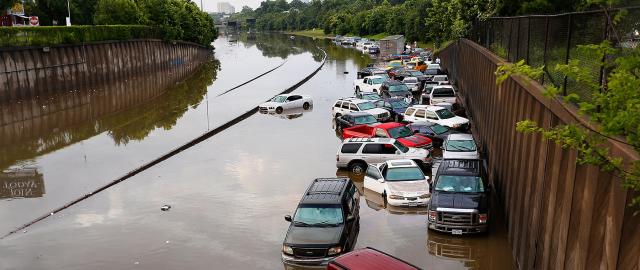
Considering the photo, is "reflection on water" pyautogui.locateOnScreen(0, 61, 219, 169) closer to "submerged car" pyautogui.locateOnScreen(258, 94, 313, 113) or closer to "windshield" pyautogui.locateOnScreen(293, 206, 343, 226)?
"submerged car" pyautogui.locateOnScreen(258, 94, 313, 113)

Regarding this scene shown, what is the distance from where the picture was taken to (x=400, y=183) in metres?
19.5

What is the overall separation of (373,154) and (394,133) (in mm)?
4073

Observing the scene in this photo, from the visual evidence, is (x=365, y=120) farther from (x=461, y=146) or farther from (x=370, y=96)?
(x=461, y=146)

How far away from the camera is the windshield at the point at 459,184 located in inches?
671

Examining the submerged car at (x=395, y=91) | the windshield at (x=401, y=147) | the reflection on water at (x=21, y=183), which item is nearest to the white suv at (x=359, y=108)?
the submerged car at (x=395, y=91)

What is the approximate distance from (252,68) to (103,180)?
68389 mm

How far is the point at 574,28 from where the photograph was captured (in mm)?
12148

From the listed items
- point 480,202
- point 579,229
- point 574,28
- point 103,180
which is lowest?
point 103,180

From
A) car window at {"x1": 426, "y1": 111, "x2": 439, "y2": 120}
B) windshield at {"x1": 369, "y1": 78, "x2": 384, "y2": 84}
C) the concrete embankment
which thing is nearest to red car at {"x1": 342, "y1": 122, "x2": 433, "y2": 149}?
car window at {"x1": 426, "y1": 111, "x2": 439, "y2": 120}

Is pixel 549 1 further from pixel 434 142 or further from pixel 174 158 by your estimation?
pixel 174 158

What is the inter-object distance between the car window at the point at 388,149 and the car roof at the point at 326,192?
20.9 ft

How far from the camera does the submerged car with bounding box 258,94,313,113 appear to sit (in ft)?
135

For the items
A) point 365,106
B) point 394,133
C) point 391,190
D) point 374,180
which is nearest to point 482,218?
point 391,190

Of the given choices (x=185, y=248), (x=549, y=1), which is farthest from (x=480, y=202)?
(x=549, y=1)
